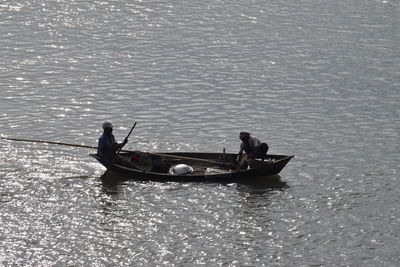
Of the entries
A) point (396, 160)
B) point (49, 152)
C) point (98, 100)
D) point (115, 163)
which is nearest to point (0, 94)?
point (98, 100)

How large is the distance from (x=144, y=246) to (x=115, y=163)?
5.09m

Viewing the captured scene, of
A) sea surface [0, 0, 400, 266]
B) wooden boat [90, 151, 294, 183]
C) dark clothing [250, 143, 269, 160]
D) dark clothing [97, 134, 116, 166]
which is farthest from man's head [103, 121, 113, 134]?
dark clothing [250, 143, 269, 160]

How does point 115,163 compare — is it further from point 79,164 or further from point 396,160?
point 396,160

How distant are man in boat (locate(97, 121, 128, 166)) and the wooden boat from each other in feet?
0.68

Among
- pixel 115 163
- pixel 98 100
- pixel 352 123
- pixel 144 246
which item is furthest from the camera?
pixel 98 100

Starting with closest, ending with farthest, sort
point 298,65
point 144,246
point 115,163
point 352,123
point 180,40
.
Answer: point 144,246, point 115,163, point 352,123, point 298,65, point 180,40

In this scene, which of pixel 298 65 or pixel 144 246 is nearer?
pixel 144 246

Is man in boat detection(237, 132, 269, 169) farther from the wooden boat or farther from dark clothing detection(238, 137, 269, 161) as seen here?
the wooden boat

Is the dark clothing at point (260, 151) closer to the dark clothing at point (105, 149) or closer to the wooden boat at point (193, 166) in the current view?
the wooden boat at point (193, 166)

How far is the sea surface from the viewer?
24.6 meters

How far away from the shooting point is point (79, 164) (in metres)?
29.8

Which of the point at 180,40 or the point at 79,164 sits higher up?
the point at 180,40

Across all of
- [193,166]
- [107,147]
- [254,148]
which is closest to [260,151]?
[254,148]

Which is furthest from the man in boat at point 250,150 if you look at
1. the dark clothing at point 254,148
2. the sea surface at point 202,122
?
the sea surface at point 202,122
